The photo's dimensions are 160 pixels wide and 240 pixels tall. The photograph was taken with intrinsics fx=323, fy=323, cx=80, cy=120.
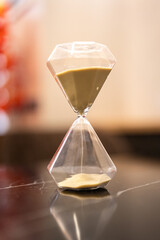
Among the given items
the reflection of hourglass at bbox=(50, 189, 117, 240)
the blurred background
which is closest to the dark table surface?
the reflection of hourglass at bbox=(50, 189, 117, 240)

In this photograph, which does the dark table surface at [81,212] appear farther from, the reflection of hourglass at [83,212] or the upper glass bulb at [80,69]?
the upper glass bulb at [80,69]

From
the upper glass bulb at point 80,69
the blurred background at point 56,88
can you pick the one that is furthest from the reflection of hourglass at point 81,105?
the blurred background at point 56,88

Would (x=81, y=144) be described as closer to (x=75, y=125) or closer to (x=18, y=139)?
(x=75, y=125)

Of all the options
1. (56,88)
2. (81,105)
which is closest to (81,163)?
(81,105)

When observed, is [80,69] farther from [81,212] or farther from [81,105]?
[81,212]

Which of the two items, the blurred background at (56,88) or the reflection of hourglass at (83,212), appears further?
the blurred background at (56,88)

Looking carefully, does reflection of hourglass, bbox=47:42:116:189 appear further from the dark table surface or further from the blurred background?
the blurred background

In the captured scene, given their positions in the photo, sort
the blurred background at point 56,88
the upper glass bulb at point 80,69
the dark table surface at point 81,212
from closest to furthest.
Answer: the dark table surface at point 81,212, the upper glass bulb at point 80,69, the blurred background at point 56,88

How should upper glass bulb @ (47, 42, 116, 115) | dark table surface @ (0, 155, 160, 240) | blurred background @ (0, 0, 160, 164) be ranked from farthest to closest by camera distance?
1. blurred background @ (0, 0, 160, 164)
2. upper glass bulb @ (47, 42, 116, 115)
3. dark table surface @ (0, 155, 160, 240)
